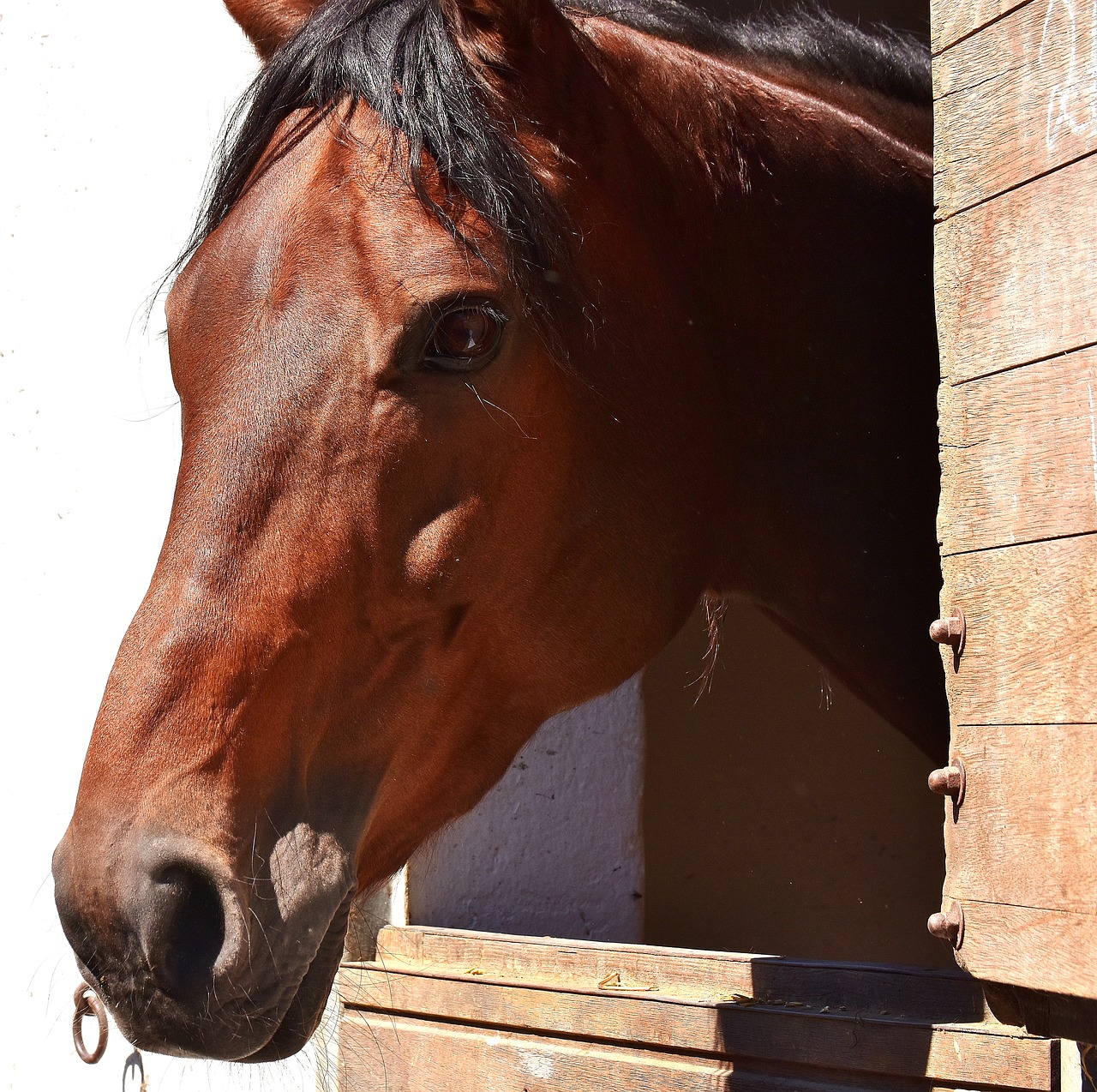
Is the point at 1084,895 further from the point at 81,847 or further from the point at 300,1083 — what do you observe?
the point at 300,1083

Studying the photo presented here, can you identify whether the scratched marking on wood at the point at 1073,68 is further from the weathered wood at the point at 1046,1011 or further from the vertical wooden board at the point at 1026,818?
the weathered wood at the point at 1046,1011

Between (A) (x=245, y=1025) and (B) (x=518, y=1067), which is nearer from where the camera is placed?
(A) (x=245, y=1025)

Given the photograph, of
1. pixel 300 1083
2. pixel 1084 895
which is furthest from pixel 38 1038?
pixel 1084 895

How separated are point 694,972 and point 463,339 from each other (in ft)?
3.17

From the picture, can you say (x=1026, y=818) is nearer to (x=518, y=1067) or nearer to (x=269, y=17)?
(x=518, y=1067)

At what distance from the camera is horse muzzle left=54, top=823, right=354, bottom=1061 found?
46.1 inches

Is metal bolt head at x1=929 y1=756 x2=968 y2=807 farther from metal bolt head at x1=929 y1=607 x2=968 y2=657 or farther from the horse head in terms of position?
the horse head

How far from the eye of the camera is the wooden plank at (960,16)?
1145mm

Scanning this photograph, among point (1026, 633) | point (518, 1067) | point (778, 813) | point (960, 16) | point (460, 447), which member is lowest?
point (518, 1067)

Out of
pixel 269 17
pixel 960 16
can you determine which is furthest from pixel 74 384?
pixel 960 16

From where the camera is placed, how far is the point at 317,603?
135cm

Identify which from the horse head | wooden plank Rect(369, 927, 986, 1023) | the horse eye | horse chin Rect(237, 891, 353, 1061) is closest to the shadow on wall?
wooden plank Rect(369, 927, 986, 1023)

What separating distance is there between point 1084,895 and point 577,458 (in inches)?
33.5

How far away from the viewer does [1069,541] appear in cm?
99
